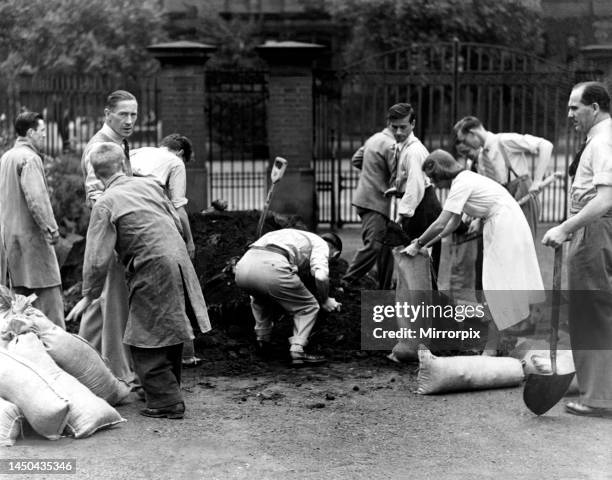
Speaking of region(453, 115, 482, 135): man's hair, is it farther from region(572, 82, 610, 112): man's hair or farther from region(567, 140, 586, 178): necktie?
region(572, 82, 610, 112): man's hair

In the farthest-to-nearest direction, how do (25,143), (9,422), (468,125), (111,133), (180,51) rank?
(180,51) → (468,125) → (25,143) → (111,133) → (9,422)

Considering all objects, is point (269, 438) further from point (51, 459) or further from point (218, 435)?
point (51, 459)

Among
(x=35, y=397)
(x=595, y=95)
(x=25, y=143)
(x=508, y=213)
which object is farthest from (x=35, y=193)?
(x=595, y=95)

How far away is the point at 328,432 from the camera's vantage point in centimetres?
647

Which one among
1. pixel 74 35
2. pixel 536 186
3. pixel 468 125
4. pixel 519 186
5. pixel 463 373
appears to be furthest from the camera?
pixel 74 35

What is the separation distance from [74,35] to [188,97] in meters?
10.4

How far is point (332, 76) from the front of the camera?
14.9m

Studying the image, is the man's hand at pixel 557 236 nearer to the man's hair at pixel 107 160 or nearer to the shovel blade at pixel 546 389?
the shovel blade at pixel 546 389

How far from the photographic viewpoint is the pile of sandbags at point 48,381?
6.06 metres

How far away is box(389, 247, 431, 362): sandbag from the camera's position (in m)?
7.98

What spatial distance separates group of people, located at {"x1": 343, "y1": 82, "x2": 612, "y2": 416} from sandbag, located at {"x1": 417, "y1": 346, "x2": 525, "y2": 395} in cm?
48

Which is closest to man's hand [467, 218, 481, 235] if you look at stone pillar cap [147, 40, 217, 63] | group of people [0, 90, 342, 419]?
group of people [0, 90, 342, 419]

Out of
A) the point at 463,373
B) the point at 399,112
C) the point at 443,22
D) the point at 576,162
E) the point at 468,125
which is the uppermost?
the point at 443,22

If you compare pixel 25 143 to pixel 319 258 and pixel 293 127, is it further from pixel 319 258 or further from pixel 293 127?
pixel 293 127
